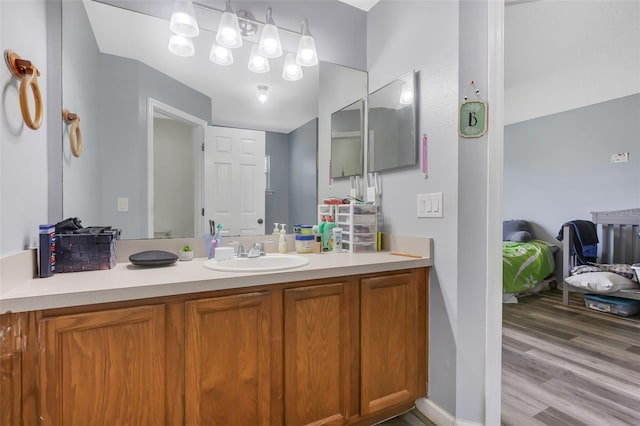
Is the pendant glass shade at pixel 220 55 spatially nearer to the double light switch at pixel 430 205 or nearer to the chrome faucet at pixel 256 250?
the chrome faucet at pixel 256 250

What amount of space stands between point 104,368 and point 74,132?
1042 mm

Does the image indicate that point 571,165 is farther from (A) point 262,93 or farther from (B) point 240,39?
(B) point 240,39

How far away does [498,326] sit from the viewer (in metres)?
1.39

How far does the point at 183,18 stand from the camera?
4.75 feet

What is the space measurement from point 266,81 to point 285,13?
0.40 meters

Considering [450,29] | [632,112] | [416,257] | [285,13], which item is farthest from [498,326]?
[632,112]

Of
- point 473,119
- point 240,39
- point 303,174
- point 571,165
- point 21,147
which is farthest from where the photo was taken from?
point 571,165

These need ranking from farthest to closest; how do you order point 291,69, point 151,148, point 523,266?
1. point 523,266
2. point 291,69
3. point 151,148

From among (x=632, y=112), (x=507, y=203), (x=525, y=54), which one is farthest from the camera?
(x=507, y=203)

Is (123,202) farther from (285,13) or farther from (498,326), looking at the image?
(498,326)

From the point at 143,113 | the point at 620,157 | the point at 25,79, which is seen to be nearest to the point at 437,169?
the point at 143,113

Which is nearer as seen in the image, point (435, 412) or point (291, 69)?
point (435, 412)

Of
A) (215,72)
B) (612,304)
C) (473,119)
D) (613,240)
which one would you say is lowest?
(612,304)

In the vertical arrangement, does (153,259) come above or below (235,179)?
below
